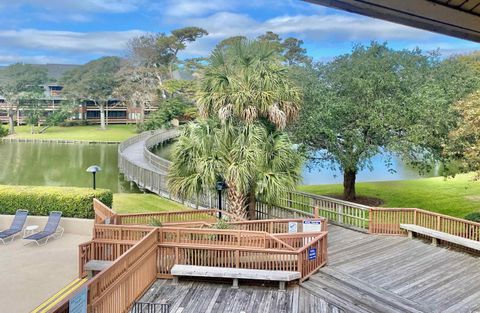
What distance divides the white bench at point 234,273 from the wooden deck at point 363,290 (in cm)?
22

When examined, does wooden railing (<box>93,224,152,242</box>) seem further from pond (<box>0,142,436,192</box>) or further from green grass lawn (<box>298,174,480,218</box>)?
pond (<box>0,142,436,192</box>)

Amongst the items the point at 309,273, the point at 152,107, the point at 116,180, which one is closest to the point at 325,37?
the point at 152,107

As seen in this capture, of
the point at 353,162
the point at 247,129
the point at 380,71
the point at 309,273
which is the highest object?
the point at 380,71

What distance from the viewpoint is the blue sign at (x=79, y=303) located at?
184 inches

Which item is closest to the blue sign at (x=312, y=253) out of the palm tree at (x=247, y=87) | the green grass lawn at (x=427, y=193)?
the palm tree at (x=247, y=87)

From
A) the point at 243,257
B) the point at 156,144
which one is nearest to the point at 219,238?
the point at 243,257

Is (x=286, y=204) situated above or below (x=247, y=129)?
below

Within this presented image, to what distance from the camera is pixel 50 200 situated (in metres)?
12.4

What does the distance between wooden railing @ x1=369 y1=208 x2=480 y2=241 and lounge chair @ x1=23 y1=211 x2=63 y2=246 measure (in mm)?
9087

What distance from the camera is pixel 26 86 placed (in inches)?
2115

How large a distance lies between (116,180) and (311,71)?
50.0ft

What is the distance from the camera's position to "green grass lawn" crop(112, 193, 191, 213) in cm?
1462

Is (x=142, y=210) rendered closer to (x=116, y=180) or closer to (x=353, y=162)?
(x=353, y=162)

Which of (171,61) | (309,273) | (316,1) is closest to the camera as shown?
(316,1)
